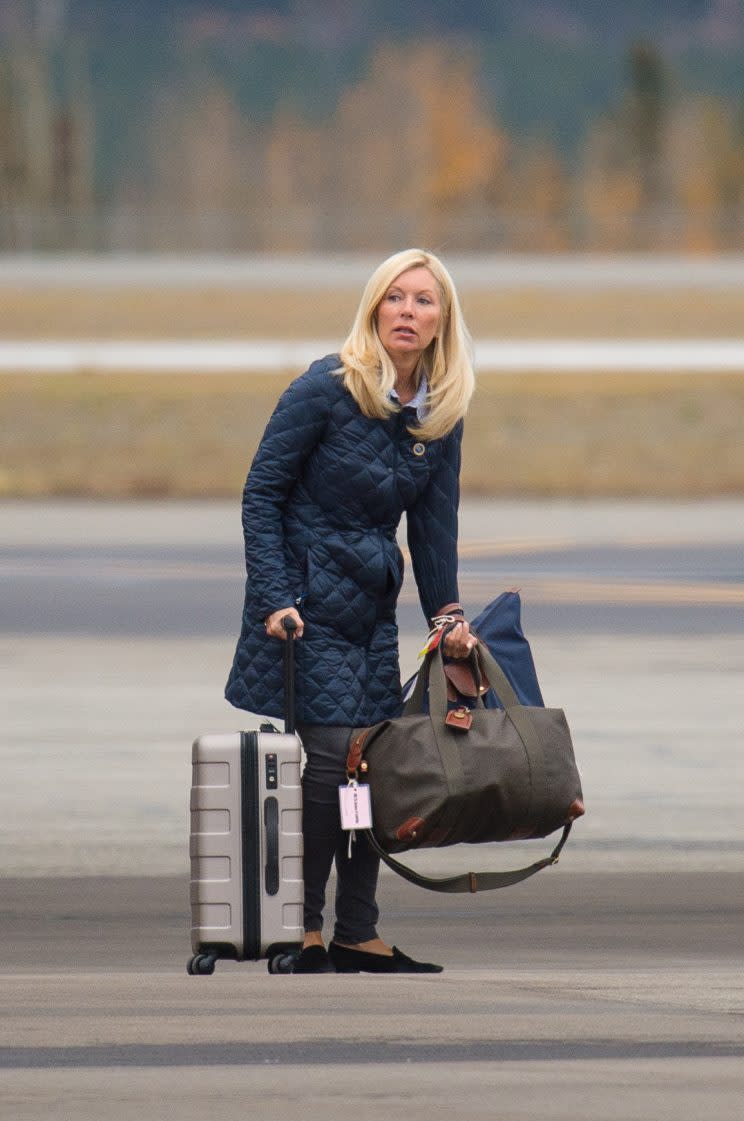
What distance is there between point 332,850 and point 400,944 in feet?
1.60

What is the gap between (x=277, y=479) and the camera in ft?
15.8

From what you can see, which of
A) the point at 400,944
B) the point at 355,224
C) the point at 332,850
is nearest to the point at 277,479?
the point at 332,850

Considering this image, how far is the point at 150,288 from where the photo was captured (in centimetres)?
3931

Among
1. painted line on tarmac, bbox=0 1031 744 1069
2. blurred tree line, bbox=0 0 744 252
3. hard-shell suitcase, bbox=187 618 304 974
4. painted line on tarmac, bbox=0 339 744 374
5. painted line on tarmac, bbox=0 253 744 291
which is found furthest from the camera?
blurred tree line, bbox=0 0 744 252

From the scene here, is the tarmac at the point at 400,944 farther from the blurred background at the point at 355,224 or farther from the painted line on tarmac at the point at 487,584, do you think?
the blurred background at the point at 355,224

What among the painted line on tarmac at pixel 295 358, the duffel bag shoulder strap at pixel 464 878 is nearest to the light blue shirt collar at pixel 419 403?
the duffel bag shoulder strap at pixel 464 878

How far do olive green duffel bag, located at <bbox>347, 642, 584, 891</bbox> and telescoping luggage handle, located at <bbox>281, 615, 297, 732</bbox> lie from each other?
0.16 m

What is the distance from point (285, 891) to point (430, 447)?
1.03 m

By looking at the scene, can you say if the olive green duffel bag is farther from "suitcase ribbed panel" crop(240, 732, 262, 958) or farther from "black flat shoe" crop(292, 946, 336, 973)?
"black flat shoe" crop(292, 946, 336, 973)

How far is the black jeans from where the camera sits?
4914 millimetres

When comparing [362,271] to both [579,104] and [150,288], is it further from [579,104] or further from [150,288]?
[579,104]

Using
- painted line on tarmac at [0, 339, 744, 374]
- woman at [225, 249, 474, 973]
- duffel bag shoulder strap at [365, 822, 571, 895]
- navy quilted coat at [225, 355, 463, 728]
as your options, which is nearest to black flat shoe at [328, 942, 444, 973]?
woman at [225, 249, 474, 973]

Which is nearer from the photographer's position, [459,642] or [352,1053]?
[352,1053]

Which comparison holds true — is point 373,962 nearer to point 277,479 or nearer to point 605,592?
point 277,479
